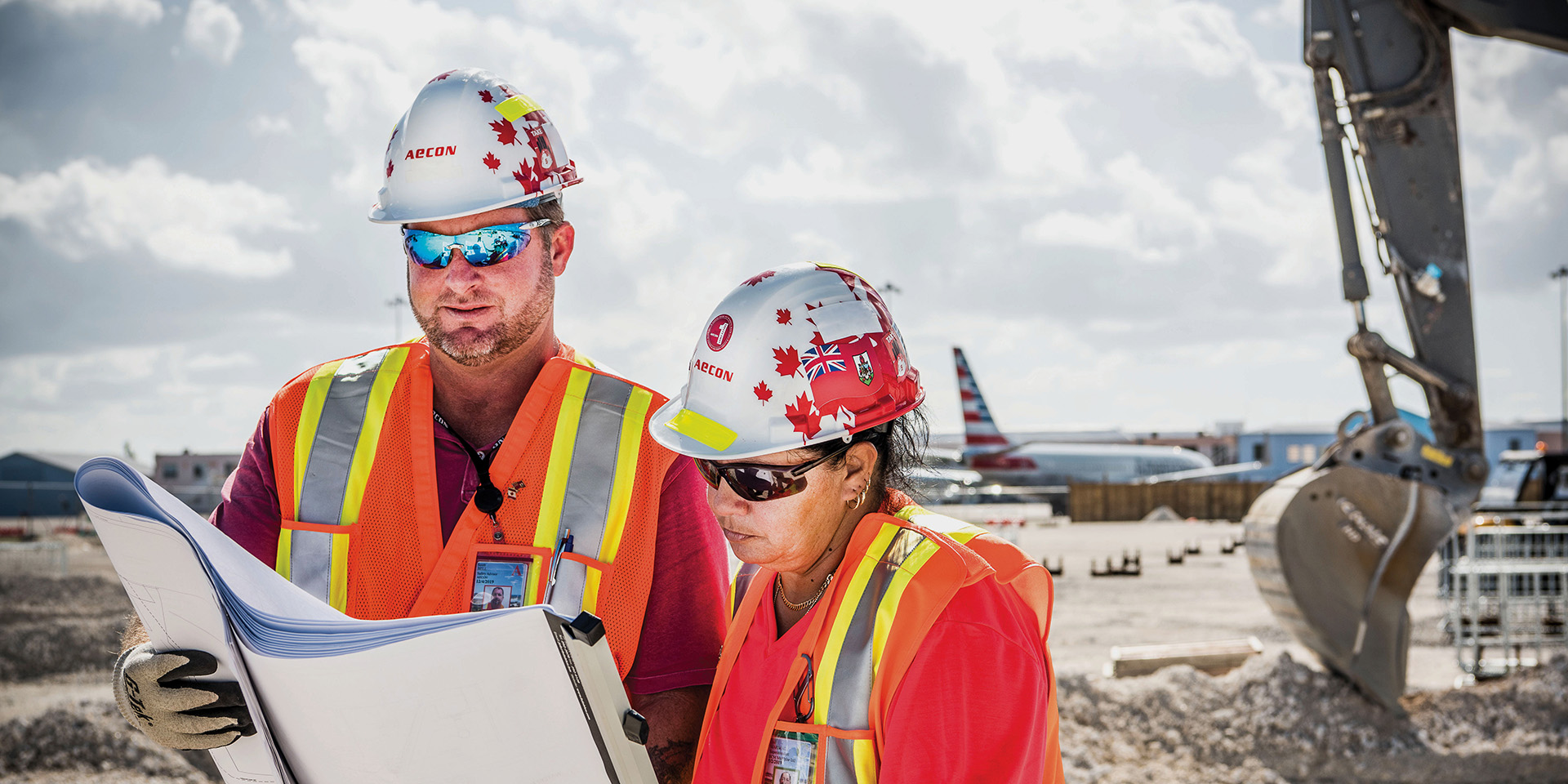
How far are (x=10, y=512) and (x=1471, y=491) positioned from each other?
2093 inches

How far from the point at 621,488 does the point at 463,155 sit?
2.69 feet

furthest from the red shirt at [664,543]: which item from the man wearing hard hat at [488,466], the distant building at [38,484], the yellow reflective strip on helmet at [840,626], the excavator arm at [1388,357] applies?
the distant building at [38,484]

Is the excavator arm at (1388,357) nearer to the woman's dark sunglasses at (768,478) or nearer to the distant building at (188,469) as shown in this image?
the woman's dark sunglasses at (768,478)

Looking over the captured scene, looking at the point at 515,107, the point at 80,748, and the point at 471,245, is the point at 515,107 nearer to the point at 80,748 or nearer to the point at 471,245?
the point at 471,245

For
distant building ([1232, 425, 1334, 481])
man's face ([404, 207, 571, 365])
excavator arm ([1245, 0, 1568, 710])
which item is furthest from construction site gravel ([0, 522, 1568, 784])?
distant building ([1232, 425, 1334, 481])

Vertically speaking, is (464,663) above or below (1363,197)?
below

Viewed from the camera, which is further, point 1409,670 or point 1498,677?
point 1409,670

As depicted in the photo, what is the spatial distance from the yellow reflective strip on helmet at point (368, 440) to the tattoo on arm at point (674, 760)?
83cm

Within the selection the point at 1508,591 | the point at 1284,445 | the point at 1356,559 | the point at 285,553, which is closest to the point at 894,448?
the point at 285,553

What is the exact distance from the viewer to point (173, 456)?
47125 mm

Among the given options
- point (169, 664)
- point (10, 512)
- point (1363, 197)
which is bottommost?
point (10, 512)

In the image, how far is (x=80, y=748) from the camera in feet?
25.2

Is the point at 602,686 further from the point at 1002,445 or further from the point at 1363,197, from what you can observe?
the point at 1002,445

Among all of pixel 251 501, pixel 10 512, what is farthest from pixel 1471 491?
pixel 10 512
